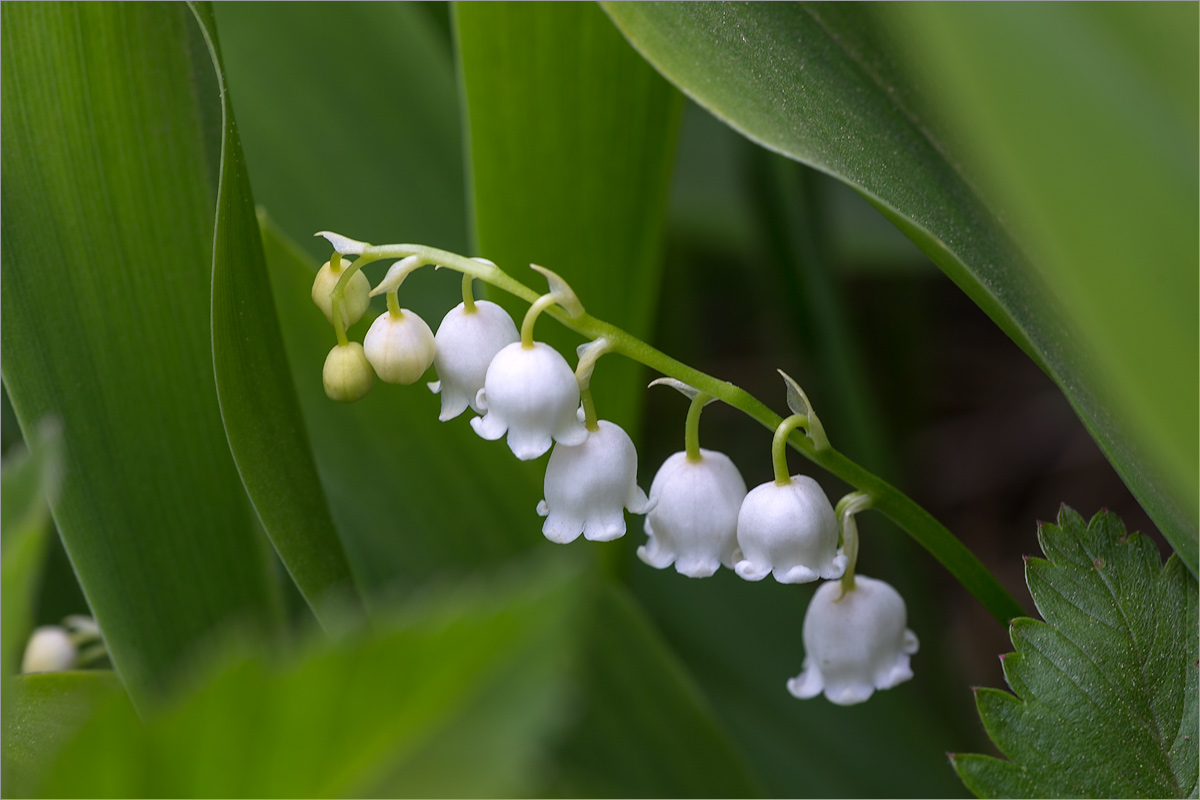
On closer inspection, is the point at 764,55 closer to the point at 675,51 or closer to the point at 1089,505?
the point at 675,51

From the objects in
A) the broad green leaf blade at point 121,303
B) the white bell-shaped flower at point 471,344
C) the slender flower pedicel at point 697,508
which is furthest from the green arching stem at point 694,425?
the broad green leaf blade at point 121,303

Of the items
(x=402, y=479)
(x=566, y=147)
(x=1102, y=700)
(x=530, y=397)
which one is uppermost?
(x=566, y=147)

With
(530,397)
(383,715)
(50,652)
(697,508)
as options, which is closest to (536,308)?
(530,397)

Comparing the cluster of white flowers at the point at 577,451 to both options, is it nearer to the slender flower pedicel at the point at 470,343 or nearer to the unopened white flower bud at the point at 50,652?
the slender flower pedicel at the point at 470,343

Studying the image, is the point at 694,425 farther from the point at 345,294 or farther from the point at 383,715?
the point at 383,715

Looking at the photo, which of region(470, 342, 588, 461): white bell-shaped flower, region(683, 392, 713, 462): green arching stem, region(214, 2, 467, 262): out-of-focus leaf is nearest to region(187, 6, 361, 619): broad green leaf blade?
region(470, 342, 588, 461): white bell-shaped flower

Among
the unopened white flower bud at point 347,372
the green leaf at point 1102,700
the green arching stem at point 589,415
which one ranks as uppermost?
the unopened white flower bud at point 347,372
